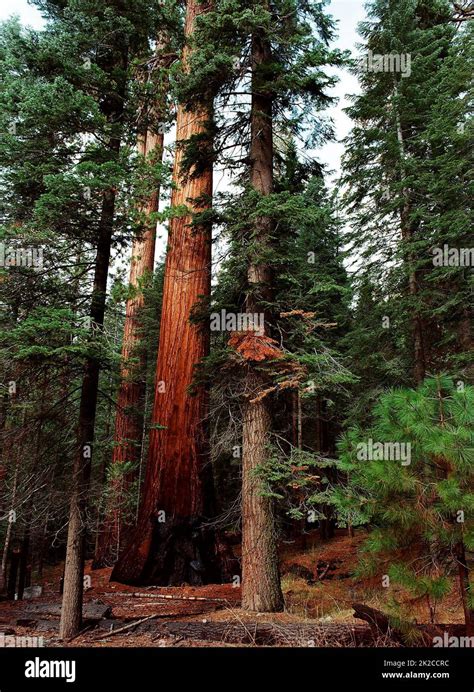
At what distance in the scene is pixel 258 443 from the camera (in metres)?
5.89

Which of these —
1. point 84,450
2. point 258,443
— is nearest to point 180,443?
point 258,443

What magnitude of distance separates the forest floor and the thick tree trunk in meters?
0.33

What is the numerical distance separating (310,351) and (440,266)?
4.46m

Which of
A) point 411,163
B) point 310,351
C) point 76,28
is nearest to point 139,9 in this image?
point 76,28

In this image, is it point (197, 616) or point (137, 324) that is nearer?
point (197, 616)

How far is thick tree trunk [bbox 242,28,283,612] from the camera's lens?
218 inches

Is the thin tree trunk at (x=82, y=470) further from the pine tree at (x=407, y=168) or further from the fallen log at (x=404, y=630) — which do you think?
the pine tree at (x=407, y=168)
